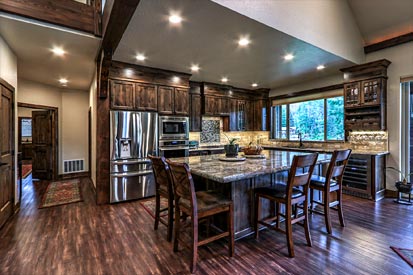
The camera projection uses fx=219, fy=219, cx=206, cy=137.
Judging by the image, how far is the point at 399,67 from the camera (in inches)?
163

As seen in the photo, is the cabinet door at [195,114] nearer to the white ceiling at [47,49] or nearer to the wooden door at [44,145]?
the white ceiling at [47,49]

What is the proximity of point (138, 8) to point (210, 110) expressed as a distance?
3.74 metres

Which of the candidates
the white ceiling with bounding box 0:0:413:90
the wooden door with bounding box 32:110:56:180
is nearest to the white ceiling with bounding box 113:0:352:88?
the white ceiling with bounding box 0:0:413:90

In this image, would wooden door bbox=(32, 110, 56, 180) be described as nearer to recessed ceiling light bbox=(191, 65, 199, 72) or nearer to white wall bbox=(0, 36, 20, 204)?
white wall bbox=(0, 36, 20, 204)

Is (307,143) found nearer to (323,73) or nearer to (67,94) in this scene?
(323,73)

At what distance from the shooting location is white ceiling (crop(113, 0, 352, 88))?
98.6 inches

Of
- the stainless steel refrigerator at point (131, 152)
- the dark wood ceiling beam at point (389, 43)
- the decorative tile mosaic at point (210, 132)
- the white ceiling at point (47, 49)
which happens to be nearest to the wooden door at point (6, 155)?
the white ceiling at point (47, 49)

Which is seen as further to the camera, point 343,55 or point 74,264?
point 343,55

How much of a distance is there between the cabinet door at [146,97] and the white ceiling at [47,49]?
998 millimetres

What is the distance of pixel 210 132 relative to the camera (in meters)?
6.43

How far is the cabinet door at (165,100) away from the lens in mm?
4668

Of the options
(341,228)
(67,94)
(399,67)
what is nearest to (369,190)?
(341,228)

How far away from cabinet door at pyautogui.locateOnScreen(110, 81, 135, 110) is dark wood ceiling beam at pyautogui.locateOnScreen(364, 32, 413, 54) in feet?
15.8

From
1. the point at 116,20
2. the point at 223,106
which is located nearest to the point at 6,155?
the point at 116,20
